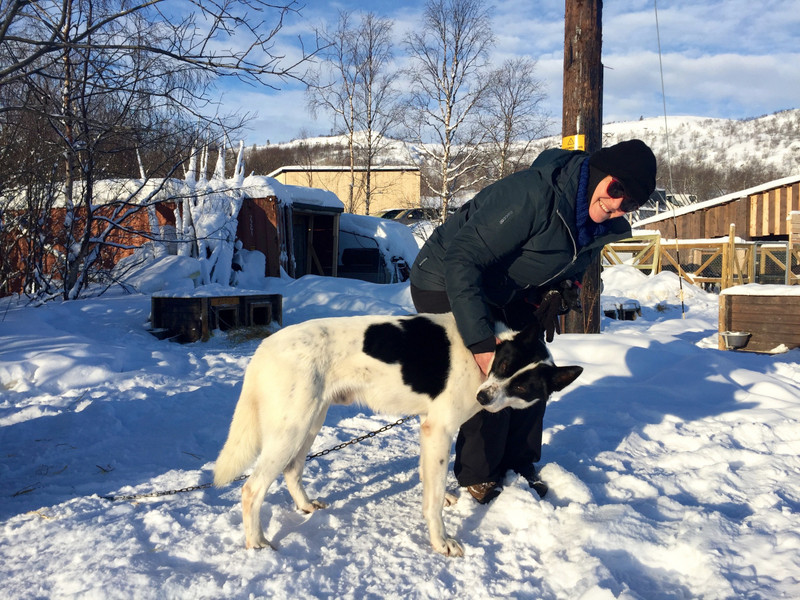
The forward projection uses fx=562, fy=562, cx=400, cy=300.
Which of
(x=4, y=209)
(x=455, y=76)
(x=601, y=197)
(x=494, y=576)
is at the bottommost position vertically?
(x=494, y=576)

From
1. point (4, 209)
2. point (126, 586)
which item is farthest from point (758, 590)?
point (4, 209)

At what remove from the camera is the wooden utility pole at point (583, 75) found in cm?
644

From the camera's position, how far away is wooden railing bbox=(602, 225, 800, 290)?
1356cm

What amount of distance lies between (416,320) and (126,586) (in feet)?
→ 5.16

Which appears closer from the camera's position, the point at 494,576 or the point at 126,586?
the point at 126,586

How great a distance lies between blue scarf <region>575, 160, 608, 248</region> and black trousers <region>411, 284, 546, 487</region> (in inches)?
19.9

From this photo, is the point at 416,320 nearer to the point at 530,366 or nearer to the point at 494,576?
the point at 530,366

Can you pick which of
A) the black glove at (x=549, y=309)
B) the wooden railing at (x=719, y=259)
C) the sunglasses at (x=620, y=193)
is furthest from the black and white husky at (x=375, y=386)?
the wooden railing at (x=719, y=259)

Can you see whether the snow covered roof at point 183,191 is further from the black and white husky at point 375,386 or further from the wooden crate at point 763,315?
the wooden crate at point 763,315

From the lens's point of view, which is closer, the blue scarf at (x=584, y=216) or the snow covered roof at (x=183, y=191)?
the blue scarf at (x=584, y=216)

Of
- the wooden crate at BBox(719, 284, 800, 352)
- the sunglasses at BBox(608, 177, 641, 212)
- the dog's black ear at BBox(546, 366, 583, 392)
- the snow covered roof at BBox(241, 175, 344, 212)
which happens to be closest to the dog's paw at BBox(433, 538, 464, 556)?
the dog's black ear at BBox(546, 366, 583, 392)

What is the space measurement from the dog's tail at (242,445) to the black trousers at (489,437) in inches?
42.0

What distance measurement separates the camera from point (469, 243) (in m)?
2.61

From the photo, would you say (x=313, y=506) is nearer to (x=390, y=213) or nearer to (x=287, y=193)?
(x=287, y=193)
